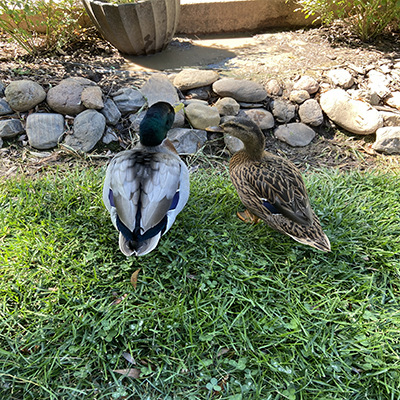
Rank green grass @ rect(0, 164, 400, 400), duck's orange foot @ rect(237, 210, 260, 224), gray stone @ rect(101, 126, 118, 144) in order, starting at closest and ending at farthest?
green grass @ rect(0, 164, 400, 400)
duck's orange foot @ rect(237, 210, 260, 224)
gray stone @ rect(101, 126, 118, 144)

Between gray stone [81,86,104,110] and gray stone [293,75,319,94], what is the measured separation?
222 centimetres

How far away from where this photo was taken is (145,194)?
1721 mm

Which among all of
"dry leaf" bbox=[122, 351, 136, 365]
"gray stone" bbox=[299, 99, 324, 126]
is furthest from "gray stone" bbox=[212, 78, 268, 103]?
"dry leaf" bbox=[122, 351, 136, 365]

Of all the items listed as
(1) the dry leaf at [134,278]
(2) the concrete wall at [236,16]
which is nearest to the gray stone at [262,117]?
(1) the dry leaf at [134,278]

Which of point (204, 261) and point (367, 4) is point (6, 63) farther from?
point (367, 4)

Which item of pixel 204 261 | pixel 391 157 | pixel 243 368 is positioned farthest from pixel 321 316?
pixel 391 157

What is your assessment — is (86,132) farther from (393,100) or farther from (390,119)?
(393,100)

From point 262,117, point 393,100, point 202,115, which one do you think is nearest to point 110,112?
point 202,115

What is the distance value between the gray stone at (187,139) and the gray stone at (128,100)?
489 mm

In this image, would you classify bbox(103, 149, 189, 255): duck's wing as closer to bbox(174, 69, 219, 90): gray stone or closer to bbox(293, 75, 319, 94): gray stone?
bbox(174, 69, 219, 90): gray stone

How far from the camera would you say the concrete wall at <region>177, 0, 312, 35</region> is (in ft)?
15.1

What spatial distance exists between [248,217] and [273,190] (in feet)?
1.39

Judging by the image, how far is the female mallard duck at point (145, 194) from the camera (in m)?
1.67

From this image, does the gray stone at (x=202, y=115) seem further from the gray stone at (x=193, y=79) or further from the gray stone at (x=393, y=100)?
the gray stone at (x=393, y=100)
